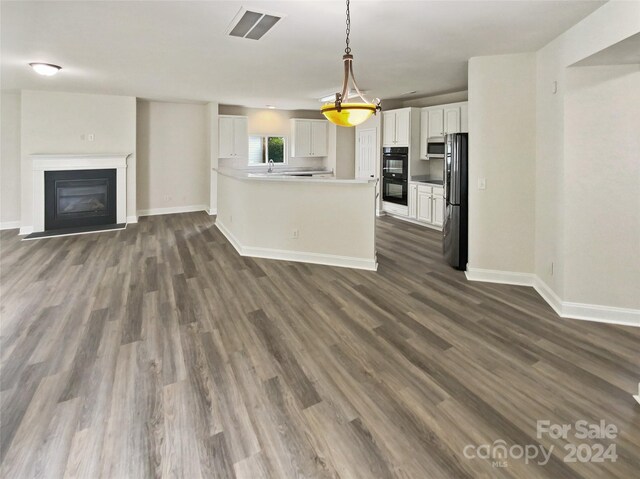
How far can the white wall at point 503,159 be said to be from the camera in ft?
13.2

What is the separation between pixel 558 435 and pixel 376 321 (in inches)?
62.6

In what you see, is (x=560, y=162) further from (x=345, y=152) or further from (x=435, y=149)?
(x=345, y=152)

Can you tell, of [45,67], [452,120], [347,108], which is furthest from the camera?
[452,120]

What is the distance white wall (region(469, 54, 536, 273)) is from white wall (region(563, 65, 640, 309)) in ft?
2.47

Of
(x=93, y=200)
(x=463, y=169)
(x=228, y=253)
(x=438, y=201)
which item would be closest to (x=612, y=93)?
(x=463, y=169)

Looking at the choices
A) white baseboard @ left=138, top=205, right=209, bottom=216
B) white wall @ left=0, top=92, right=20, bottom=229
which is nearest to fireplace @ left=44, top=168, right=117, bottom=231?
white wall @ left=0, top=92, right=20, bottom=229

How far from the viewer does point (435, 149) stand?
7277mm

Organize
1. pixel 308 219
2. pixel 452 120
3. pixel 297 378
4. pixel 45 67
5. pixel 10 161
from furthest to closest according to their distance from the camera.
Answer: pixel 10 161 → pixel 452 120 → pixel 308 219 → pixel 45 67 → pixel 297 378

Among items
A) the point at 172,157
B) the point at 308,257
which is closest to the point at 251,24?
the point at 308,257

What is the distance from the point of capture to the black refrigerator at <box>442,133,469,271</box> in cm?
459

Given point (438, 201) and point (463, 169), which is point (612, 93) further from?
point (438, 201)

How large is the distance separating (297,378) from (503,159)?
3411 mm

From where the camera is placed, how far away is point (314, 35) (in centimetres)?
352

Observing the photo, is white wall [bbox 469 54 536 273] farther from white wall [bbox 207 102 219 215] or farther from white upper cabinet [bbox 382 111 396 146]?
white wall [bbox 207 102 219 215]
